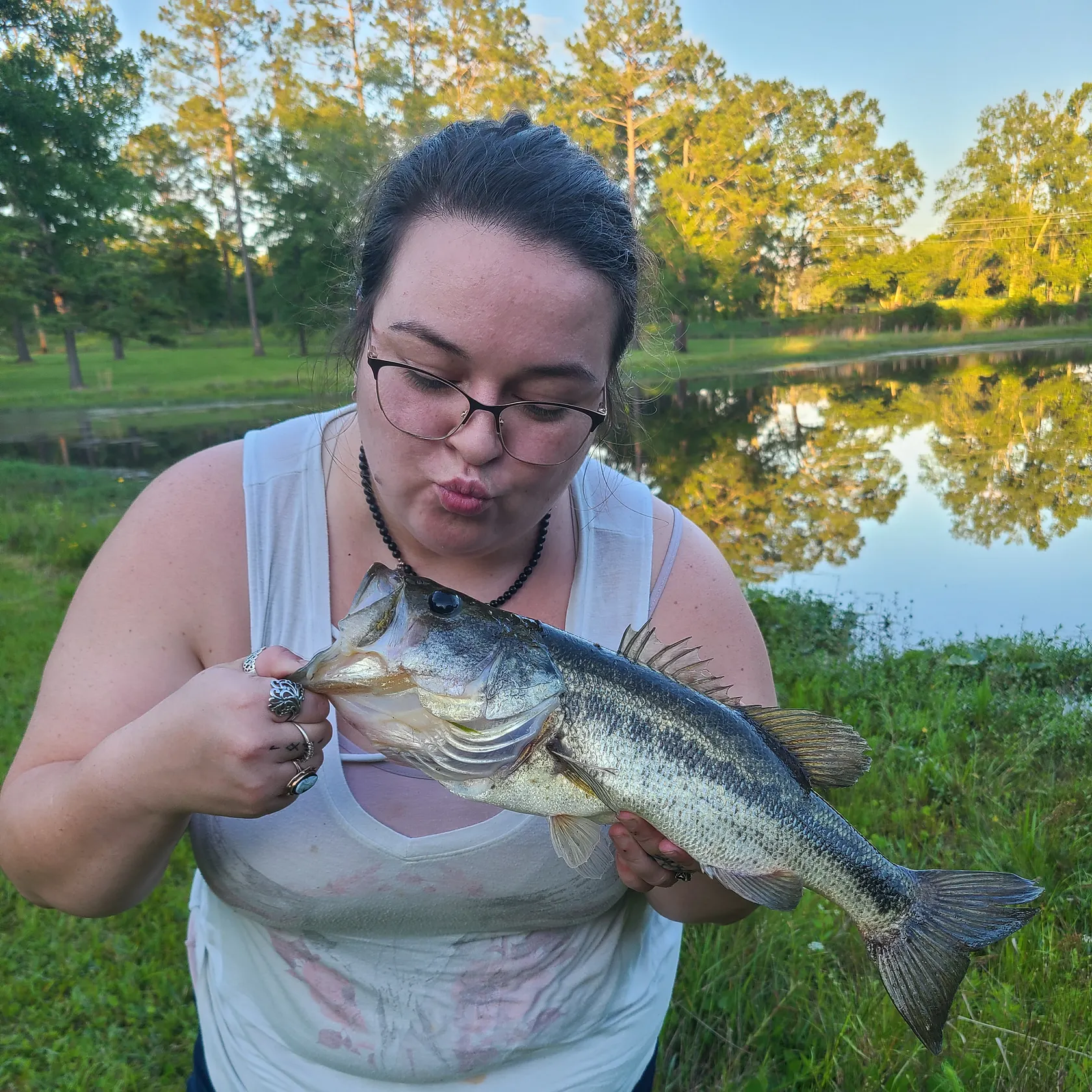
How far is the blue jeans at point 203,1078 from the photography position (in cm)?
196

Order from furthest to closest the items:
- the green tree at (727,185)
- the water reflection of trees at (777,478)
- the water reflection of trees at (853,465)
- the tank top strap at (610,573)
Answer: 1. the green tree at (727,185)
2. the water reflection of trees at (853,465)
3. the water reflection of trees at (777,478)
4. the tank top strap at (610,573)

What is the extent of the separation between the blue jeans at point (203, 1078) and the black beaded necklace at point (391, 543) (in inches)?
48.2

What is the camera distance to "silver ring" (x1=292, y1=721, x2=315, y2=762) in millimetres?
1246

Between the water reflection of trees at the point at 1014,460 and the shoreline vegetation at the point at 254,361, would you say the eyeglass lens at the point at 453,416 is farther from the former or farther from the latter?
the shoreline vegetation at the point at 254,361

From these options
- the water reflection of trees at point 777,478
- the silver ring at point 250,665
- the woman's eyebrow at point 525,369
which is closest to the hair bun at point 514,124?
the woman's eyebrow at point 525,369

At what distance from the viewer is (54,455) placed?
720 inches

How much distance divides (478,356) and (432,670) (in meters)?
0.56

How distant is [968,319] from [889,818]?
54.0m

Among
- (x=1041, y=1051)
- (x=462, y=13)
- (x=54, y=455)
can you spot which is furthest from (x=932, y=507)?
(x=462, y=13)

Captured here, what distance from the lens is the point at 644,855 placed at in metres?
1.52

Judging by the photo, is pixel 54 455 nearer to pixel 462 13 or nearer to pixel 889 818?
pixel 889 818

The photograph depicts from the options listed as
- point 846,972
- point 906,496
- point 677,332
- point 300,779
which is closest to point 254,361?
point 906,496

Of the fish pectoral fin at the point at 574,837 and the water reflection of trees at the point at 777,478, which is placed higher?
the fish pectoral fin at the point at 574,837

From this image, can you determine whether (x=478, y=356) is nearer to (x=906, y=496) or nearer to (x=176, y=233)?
(x=906, y=496)
